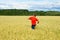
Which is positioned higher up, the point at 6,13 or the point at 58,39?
the point at 58,39

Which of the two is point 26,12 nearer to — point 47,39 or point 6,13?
point 6,13

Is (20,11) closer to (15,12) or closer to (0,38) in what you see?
(15,12)

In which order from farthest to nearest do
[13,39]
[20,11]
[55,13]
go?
[20,11], [55,13], [13,39]

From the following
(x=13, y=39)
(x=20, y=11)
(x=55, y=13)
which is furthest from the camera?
(x=20, y=11)

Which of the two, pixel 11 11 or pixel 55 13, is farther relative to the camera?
pixel 11 11

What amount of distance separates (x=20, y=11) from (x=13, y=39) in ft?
259

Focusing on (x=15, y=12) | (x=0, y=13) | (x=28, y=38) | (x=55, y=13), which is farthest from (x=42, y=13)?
(x=28, y=38)

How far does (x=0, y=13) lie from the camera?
8656 centimetres

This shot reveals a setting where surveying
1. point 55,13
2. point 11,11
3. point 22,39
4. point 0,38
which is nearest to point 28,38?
point 22,39

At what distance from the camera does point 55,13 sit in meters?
82.4

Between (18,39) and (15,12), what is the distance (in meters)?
78.3

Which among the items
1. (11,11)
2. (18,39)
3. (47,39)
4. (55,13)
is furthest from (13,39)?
(11,11)

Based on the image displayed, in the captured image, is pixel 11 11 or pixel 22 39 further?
pixel 11 11

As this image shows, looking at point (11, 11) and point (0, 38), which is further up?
point (0, 38)
